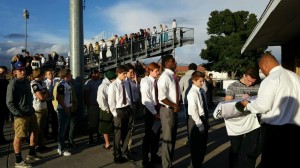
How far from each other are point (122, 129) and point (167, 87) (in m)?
1.54

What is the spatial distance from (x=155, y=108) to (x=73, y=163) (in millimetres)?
2025

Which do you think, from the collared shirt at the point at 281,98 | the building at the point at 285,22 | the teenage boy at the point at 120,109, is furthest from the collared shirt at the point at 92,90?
the collared shirt at the point at 281,98

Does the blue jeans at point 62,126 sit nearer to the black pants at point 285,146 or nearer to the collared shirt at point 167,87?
the collared shirt at point 167,87

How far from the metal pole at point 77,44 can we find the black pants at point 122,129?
306 centimetres

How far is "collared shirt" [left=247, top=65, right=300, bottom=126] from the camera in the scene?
418 centimetres

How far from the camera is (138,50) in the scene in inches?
876

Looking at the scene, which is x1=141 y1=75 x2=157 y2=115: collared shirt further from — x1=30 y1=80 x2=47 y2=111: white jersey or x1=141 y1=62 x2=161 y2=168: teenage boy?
x1=30 y1=80 x2=47 y2=111: white jersey

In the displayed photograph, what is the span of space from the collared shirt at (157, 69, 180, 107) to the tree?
98.4 ft

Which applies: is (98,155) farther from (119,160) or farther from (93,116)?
(93,116)

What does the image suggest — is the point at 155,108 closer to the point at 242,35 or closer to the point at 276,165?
the point at 276,165

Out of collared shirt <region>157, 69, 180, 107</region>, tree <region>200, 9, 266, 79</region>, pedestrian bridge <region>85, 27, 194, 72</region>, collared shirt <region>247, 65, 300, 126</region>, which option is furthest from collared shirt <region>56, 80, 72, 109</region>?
tree <region>200, 9, 266, 79</region>

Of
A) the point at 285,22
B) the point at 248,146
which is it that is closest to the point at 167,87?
the point at 248,146

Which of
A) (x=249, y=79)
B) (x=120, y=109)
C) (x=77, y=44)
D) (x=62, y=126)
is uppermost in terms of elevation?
(x=77, y=44)

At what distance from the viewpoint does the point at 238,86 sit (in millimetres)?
5633
